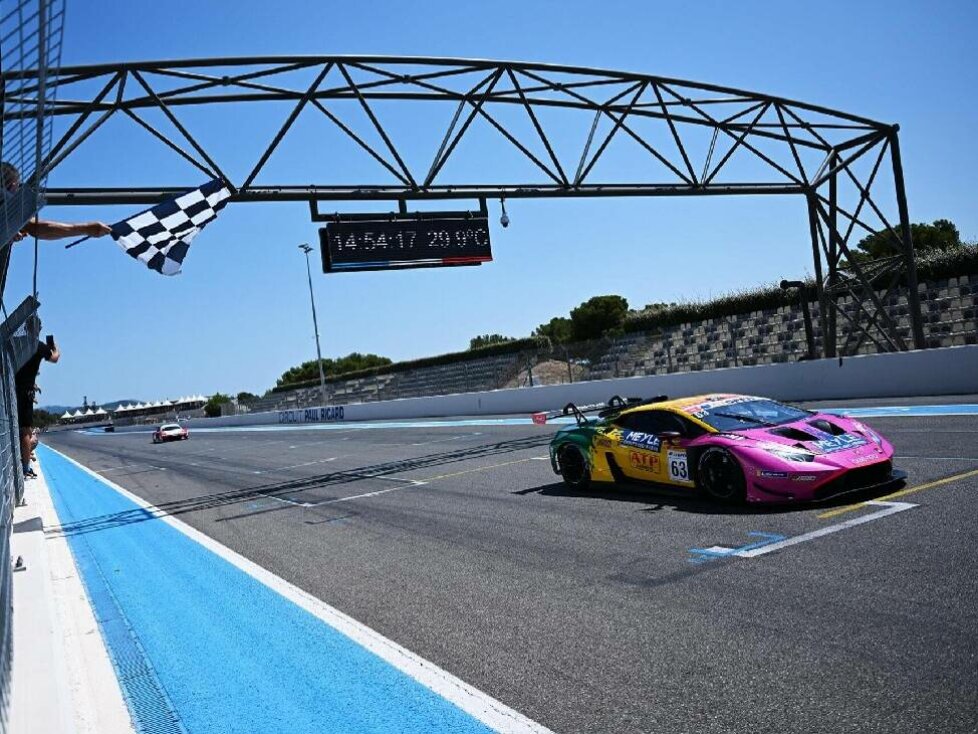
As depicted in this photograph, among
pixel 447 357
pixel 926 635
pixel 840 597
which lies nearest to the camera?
pixel 926 635

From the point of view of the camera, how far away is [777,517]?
7461mm

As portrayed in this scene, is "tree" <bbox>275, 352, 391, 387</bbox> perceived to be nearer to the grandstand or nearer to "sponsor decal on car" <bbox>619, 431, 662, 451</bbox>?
the grandstand

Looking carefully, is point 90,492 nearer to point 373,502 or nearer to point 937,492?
point 373,502

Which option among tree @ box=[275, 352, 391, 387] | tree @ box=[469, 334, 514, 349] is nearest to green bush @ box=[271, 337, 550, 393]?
tree @ box=[469, 334, 514, 349]

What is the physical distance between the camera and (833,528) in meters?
6.78

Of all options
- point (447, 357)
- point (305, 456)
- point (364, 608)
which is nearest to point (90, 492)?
point (305, 456)

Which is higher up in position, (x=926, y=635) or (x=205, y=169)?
(x=205, y=169)

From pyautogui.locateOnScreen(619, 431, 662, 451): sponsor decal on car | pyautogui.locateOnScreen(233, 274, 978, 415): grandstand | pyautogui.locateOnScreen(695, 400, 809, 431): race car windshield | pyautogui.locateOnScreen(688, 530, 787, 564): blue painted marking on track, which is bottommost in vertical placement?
pyautogui.locateOnScreen(688, 530, 787, 564): blue painted marking on track

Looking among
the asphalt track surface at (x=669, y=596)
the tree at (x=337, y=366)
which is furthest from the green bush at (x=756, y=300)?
the tree at (x=337, y=366)

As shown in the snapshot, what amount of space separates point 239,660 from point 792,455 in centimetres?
509

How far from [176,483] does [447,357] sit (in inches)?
1372

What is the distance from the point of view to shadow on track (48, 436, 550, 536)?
44.4 feet

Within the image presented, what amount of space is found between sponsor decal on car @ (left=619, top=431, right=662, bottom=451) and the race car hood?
99cm

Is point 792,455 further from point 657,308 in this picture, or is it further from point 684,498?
point 657,308
